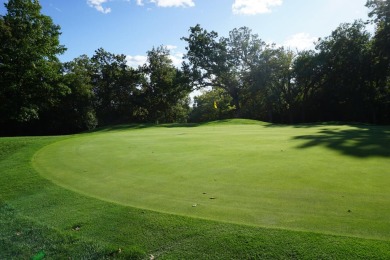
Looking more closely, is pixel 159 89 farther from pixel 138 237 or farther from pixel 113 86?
pixel 138 237

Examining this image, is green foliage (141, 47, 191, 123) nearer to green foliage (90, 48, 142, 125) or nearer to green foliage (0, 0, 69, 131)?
green foliage (90, 48, 142, 125)

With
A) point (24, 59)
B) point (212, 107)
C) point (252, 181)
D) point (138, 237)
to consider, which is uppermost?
point (24, 59)

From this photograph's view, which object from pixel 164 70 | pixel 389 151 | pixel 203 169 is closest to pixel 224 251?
pixel 203 169

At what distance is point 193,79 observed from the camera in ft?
124

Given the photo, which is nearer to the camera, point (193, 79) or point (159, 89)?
point (193, 79)

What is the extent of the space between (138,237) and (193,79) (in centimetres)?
3526

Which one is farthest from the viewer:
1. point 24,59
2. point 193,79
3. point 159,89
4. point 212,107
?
point 212,107

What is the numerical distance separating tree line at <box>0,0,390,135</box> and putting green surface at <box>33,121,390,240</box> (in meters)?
20.6

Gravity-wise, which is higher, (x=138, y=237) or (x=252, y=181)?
(x=252, y=181)

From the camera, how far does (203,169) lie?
19.9 feet

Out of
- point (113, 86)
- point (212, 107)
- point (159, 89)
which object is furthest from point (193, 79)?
point (212, 107)

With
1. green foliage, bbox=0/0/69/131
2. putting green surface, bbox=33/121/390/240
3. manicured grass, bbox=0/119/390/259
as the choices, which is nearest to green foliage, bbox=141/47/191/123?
green foliage, bbox=0/0/69/131

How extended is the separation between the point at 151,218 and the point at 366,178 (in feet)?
11.4

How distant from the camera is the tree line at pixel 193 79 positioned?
84.4ft
